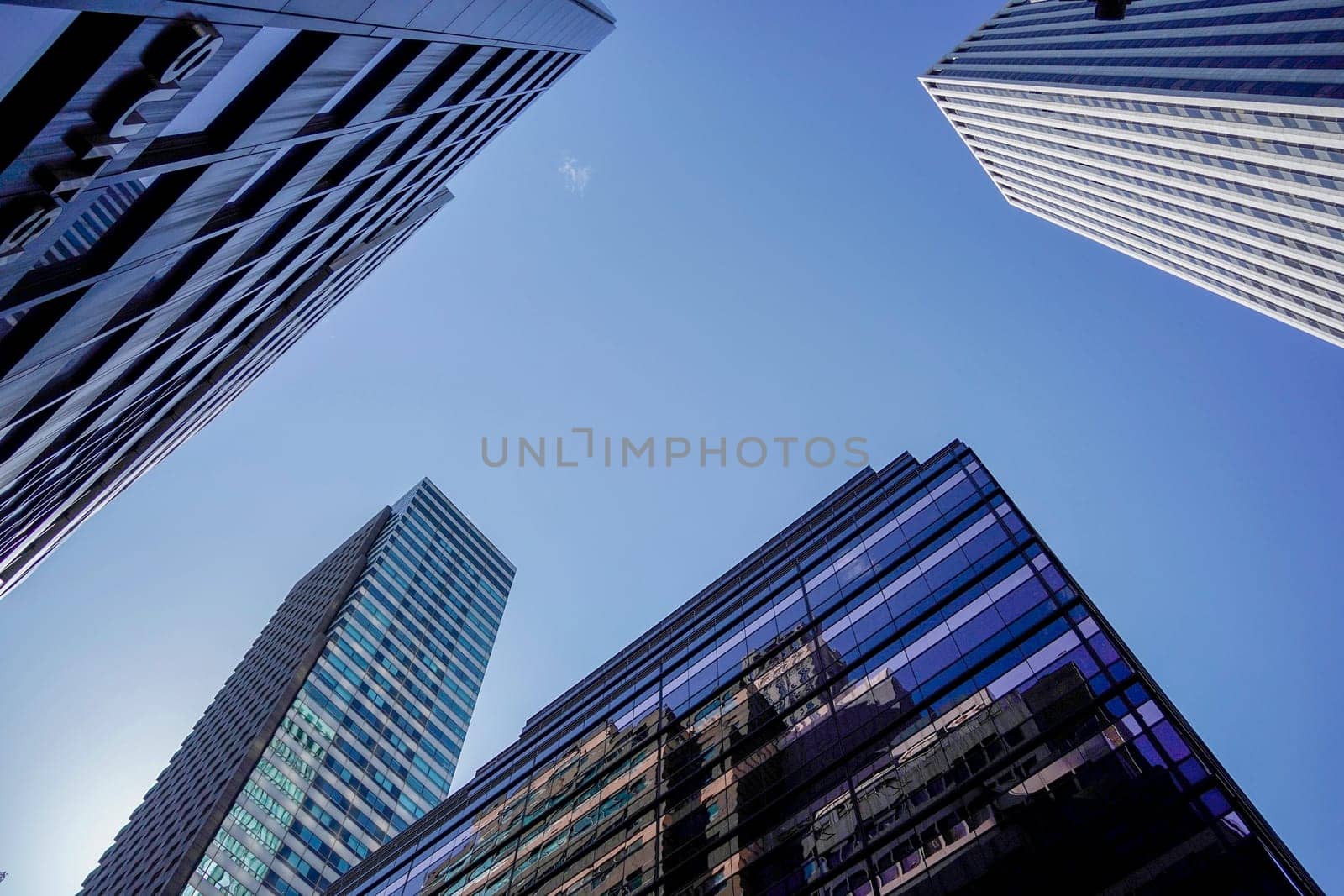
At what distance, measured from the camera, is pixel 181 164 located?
37.0 ft

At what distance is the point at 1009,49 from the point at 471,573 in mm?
108031

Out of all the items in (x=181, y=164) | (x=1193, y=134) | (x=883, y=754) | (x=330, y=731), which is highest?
(x=1193, y=134)

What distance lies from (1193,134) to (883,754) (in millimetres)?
86206

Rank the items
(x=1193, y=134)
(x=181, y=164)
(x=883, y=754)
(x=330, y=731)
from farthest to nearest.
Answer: (x=1193, y=134) < (x=330, y=731) < (x=883, y=754) < (x=181, y=164)

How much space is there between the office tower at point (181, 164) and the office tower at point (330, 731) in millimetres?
45014

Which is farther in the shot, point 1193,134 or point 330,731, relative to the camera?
point 1193,134

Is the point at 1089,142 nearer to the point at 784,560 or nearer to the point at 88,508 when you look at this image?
the point at 784,560

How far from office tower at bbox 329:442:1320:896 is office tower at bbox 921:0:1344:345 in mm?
58848

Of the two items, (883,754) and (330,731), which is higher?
(330,731)

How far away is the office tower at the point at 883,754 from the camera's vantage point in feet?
57.6

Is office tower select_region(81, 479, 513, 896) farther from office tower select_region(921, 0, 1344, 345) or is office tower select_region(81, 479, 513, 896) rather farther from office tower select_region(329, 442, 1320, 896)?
office tower select_region(921, 0, 1344, 345)

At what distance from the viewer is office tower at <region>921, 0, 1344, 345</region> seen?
7281 cm

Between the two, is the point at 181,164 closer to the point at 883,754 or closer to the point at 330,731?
the point at 883,754

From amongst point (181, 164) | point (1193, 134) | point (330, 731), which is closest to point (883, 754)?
point (181, 164)
